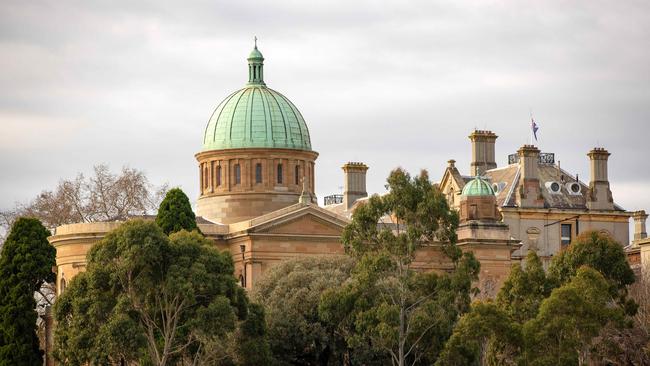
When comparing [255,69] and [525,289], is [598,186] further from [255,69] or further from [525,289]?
[525,289]

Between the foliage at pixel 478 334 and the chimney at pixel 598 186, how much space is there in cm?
5725

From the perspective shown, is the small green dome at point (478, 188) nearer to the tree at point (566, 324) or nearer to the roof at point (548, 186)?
the roof at point (548, 186)

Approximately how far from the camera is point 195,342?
96500mm

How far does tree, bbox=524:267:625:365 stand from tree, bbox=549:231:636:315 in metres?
5.47

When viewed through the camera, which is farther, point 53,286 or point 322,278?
point 53,286

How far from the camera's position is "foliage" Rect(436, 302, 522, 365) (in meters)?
91.6

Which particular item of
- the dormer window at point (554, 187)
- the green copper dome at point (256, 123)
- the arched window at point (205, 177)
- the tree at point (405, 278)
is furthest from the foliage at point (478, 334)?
the dormer window at point (554, 187)

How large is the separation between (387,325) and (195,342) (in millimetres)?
9806

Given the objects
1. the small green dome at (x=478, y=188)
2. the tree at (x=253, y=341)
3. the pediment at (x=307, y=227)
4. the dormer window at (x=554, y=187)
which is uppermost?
the dormer window at (x=554, y=187)

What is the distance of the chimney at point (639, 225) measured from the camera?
156500 mm

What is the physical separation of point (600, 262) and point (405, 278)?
35.0 ft

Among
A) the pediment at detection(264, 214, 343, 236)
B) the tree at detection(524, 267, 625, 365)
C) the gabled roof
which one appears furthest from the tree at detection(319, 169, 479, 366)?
the pediment at detection(264, 214, 343, 236)

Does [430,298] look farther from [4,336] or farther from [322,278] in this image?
[4,336]

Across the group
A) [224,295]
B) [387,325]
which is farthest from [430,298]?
[224,295]
